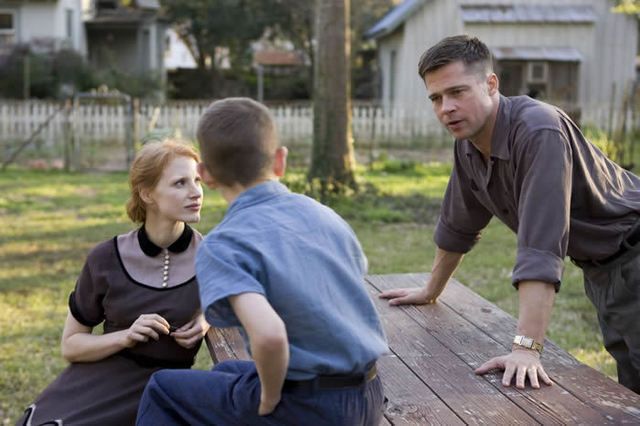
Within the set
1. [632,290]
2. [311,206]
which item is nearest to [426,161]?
[632,290]

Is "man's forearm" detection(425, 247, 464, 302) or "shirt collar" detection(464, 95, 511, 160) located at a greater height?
"shirt collar" detection(464, 95, 511, 160)

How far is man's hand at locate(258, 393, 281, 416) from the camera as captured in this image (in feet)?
7.52

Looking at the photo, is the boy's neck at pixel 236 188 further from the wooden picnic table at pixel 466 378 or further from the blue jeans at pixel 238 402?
the wooden picnic table at pixel 466 378

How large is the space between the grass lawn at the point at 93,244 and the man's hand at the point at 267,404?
295cm

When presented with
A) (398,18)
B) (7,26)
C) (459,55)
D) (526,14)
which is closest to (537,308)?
(459,55)

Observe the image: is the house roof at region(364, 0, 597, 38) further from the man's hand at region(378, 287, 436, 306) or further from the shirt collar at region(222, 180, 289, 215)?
the shirt collar at region(222, 180, 289, 215)

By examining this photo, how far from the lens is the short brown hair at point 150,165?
345cm

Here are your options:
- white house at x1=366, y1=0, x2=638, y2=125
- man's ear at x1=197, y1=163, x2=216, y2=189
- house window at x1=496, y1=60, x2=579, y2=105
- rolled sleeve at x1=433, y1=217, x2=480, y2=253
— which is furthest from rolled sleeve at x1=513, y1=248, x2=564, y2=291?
house window at x1=496, y1=60, x2=579, y2=105

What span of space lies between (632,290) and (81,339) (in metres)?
2.00

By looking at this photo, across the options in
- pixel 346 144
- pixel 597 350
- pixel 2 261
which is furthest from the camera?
pixel 346 144

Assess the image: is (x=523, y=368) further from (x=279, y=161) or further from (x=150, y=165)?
(x=150, y=165)

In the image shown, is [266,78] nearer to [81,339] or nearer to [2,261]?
[2,261]

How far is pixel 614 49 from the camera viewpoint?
26141mm

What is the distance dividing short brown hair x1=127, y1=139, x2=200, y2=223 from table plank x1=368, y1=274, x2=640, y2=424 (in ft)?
3.90
